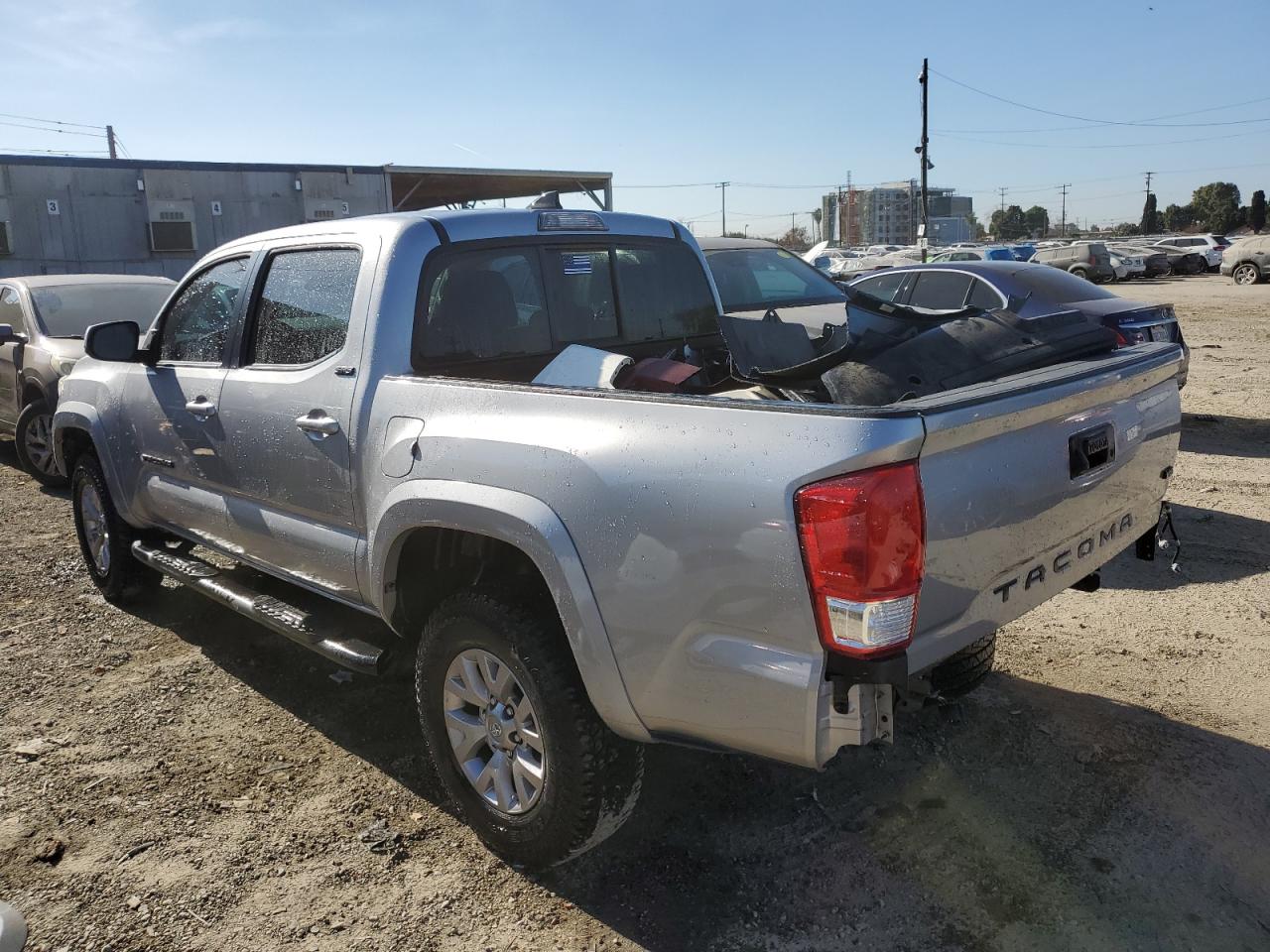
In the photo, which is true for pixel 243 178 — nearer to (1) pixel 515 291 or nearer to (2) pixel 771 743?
(1) pixel 515 291

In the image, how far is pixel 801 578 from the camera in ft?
7.30

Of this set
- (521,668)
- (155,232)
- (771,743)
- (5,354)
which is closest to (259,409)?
Result: (521,668)

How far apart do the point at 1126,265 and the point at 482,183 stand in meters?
25.7

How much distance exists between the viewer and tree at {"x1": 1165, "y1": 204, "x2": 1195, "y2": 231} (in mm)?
89812

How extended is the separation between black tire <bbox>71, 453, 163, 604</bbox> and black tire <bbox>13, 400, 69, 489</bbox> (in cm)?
347

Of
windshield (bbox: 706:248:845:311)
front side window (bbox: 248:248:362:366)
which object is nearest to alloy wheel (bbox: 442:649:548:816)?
front side window (bbox: 248:248:362:366)

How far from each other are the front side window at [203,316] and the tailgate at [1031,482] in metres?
3.19

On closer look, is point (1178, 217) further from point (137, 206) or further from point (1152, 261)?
point (137, 206)

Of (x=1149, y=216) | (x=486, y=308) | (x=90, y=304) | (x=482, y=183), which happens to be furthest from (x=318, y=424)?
(x=1149, y=216)

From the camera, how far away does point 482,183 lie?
29.1m

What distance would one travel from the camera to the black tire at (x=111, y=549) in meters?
5.38

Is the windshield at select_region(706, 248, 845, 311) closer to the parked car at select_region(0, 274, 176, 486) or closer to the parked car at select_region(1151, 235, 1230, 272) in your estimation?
the parked car at select_region(0, 274, 176, 486)

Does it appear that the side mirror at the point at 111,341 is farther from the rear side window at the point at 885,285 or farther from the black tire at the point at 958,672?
the rear side window at the point at 885,285

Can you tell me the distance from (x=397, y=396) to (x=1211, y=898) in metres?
2.85
